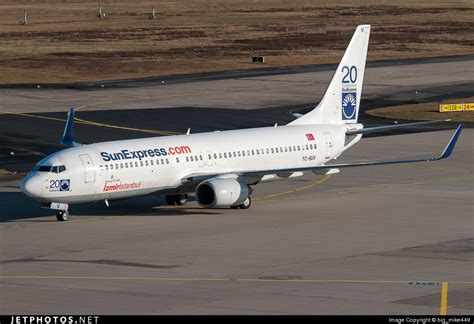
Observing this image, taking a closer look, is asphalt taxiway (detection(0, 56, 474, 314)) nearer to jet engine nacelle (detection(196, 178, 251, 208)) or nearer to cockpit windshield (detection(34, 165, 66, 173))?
jet engine nacelle (detection(196, 178, 251, 208))

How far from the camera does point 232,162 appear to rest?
66.4m

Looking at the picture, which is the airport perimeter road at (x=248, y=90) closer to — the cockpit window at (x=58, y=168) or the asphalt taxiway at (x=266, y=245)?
the asphalt taxiway at (x=266, y=245)

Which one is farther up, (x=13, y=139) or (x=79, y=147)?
(x=13, y=139)

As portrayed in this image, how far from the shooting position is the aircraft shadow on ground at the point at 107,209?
64.8 meters

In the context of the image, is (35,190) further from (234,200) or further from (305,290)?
(305,290)


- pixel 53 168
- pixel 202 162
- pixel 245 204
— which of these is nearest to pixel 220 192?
pixel 202 162

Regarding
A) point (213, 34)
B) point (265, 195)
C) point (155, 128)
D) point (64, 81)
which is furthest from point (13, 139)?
point (213, 34)

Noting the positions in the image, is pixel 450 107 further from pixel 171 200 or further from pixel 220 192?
pixel 220 192

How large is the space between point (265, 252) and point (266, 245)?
1.73 meters

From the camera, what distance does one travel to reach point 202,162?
65.4 metres

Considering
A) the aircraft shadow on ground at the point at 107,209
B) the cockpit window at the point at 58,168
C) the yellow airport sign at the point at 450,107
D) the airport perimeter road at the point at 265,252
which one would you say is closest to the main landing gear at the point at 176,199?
the aircraft shadow on ground at the point at 107,209

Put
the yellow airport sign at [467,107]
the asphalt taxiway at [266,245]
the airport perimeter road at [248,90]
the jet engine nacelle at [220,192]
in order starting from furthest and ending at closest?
the airport perimeter road at [248,90] < the yellow airport sign at [467,107] < the jet engine nacelle at [220,192] < the asphalt taxiway at [266,245]

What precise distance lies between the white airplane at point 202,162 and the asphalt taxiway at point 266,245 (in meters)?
1.39

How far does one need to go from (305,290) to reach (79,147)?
21101 mm
